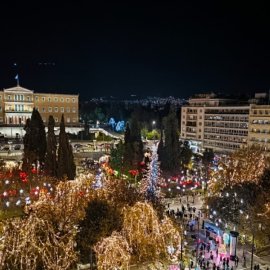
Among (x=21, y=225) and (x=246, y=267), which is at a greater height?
(x=21, y=225)

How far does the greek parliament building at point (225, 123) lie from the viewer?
59.8m

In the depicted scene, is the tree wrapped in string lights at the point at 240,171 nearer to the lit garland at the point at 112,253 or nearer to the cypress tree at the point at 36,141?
the lit garland at the point at 112,253

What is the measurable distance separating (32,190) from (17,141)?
40419mm

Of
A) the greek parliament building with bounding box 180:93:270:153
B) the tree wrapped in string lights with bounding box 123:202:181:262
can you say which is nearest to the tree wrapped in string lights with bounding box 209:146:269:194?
the tree wrapped in string lights with bounding box 123:202:181:262

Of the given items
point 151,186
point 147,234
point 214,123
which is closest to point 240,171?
point 151,186

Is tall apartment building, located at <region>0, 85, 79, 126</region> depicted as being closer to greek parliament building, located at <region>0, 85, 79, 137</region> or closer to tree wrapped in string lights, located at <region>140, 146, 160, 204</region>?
greek parliament building, located at <region>0, 85, 79, 137</region>

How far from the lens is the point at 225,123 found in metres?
68.1

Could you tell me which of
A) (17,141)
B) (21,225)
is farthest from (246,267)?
(17,141)

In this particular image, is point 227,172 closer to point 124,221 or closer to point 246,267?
point 246,267

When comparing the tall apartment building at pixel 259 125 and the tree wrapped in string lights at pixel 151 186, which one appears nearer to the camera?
the tree wrapped in string lights at pixel 151 186

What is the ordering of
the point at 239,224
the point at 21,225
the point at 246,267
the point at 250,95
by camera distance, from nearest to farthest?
the point at 21,225
the point at 246,267
the point at 239,224
the point at 250,95

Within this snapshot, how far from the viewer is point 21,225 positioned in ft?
64.5

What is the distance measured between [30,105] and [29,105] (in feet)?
0.92

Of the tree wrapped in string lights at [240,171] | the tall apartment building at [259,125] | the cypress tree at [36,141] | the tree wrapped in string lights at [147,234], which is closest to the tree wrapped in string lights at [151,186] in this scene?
the tree wrapped in string lights at [147,234]
